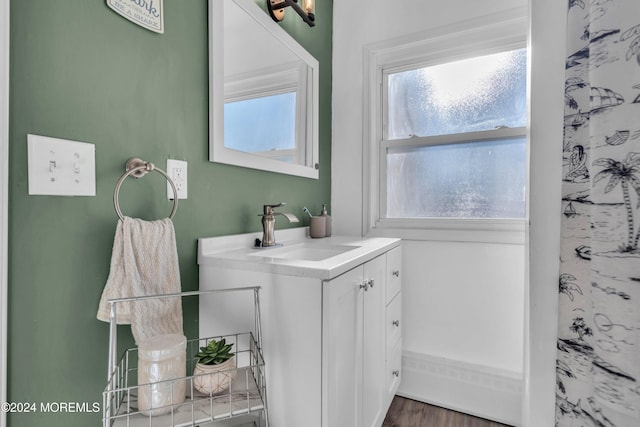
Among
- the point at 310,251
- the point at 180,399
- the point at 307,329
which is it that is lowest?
the point at 180,399

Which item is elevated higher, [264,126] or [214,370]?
[264,126]

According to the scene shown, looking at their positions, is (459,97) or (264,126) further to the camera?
(459,97)

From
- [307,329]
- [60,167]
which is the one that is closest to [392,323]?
[307,329]

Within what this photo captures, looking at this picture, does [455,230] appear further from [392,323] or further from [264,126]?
[264,126]

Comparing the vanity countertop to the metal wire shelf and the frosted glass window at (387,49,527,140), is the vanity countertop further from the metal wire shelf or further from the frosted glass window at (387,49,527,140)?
the frosted glass window at (387,49,527,140)

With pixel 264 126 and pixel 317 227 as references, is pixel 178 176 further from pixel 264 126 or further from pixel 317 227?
pixel 317 227

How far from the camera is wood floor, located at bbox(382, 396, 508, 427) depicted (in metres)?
1.54

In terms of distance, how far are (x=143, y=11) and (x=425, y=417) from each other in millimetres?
2096

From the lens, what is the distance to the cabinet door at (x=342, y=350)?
83cm

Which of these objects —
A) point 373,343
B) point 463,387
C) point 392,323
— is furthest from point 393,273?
point 463,387

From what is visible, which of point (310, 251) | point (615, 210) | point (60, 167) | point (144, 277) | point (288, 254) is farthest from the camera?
point (310, 251)

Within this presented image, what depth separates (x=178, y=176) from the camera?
981 mm

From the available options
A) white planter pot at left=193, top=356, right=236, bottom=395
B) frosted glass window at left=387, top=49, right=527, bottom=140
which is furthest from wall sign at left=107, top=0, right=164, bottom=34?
frosted glass window at left=387, top=49, right=527, bottom=140

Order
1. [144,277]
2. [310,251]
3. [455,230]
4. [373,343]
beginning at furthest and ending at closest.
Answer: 1. [455,230]
2. [310,251]
3. [373,343]
4. [144,277]
